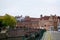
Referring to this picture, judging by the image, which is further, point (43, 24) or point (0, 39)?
point (43, 24)

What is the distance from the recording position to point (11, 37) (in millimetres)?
8773

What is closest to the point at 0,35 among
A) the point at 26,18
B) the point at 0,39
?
the point at 0,39

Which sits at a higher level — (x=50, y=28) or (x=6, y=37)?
(x=6, y=37)

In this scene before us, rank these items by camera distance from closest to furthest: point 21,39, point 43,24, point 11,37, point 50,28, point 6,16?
point 21,39
point 11,37
point 6,16
point 50,28
point 43,24

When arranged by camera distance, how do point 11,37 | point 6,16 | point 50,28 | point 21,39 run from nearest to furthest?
point 21,39 → point 11,37 → point 6,16 → point 50,28

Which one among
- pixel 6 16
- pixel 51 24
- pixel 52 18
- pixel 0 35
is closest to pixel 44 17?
pixel 52 18

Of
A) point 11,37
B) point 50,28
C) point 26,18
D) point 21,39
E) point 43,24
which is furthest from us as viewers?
point 26,18

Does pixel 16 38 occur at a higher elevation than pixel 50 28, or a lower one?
higher

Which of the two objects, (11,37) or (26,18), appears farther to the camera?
(26,18)

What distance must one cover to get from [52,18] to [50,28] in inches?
889

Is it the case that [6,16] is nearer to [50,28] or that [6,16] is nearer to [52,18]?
[50,28]

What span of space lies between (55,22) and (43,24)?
8.79 metres

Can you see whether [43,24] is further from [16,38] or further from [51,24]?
[16,38]

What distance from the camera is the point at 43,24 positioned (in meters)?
153
